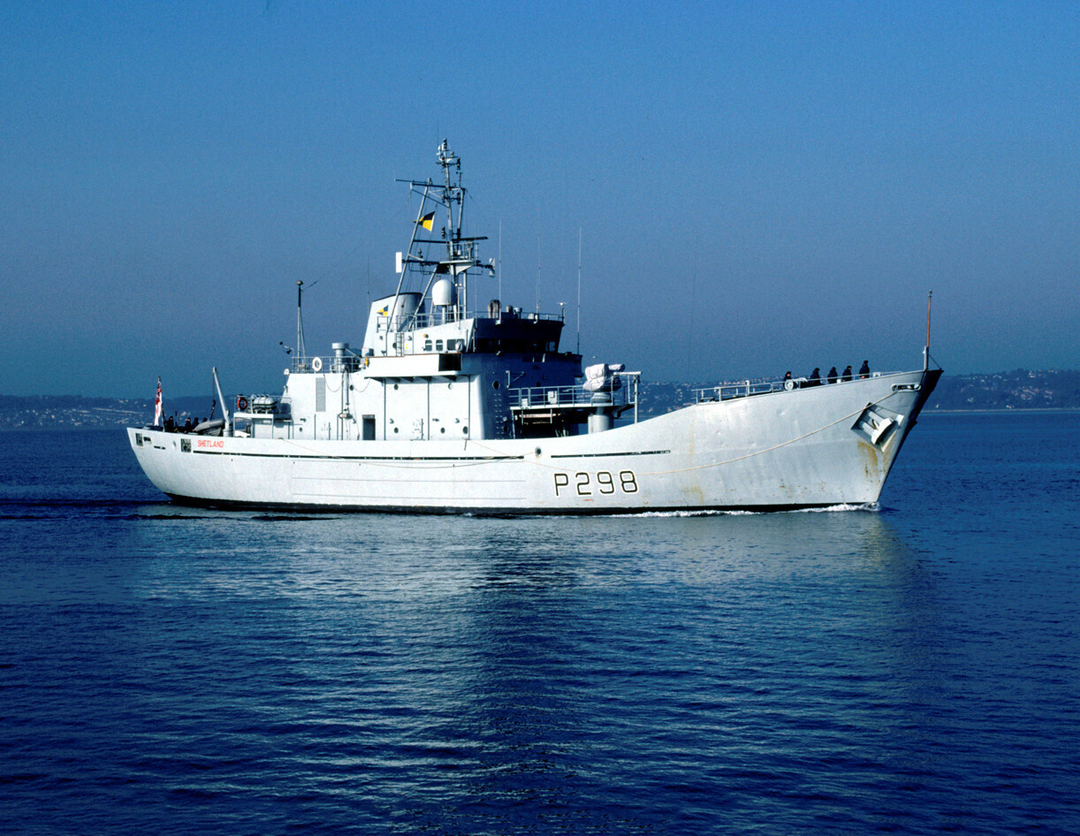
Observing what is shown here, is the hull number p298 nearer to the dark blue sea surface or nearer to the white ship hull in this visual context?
the white ship hull

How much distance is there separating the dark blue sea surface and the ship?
2.66 m

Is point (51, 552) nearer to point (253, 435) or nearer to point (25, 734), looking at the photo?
point (253, 435)

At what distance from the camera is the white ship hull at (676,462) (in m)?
31.2

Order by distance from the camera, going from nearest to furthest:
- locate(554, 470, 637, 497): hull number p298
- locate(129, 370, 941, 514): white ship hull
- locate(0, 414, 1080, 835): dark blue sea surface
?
locate(0, 414, 1080, 835): dark blue sea surface < locate(129, 370, 941, 514): white ship hull < locate(554, 470, 637, 497): hull number p298

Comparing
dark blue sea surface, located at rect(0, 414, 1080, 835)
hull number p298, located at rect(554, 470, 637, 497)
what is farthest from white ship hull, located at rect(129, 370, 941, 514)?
dark blue sea surface, located at rect(0, 414, 1080, 835)

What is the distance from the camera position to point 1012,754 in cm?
1298

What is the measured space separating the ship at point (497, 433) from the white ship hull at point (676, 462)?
0.17 feet

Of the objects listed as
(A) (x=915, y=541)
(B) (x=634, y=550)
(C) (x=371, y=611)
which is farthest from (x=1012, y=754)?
(A) (x=915, y=541)

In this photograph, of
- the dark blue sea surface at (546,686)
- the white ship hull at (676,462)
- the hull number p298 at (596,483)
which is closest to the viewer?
the dark blue sea surface at (546,686)

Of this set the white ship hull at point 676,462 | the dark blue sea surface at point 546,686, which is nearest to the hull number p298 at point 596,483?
the white ship hull at point 676,462

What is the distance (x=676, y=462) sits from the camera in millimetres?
32250

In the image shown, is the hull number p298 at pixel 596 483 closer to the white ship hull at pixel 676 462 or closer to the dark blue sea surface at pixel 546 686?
the white ship hull at pixel 676 462

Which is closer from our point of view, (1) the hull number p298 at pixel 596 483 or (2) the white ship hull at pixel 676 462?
(2) the white ship hull at pixel 676 462

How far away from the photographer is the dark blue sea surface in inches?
463
